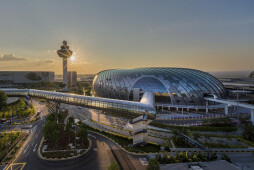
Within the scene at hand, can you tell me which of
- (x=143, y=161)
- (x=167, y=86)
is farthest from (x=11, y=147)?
(x=167, y=86)

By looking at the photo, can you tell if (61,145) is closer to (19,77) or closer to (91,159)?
(91,159)

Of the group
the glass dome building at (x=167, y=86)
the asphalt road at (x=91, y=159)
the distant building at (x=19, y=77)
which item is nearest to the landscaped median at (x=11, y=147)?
the asphalt road at (x=91, y=159)

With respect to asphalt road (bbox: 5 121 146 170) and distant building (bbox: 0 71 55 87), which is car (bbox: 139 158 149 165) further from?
distant building (bbox: 0 71 55 87)

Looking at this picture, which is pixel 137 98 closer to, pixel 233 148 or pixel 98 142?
pixel 98 142

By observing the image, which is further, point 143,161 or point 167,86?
point 167,86

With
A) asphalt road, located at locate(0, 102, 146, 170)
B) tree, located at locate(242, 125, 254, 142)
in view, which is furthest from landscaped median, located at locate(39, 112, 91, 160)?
tree, located at locate(242, 125, 254, 142)

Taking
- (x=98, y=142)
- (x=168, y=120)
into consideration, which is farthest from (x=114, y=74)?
(x=98, y=142)
